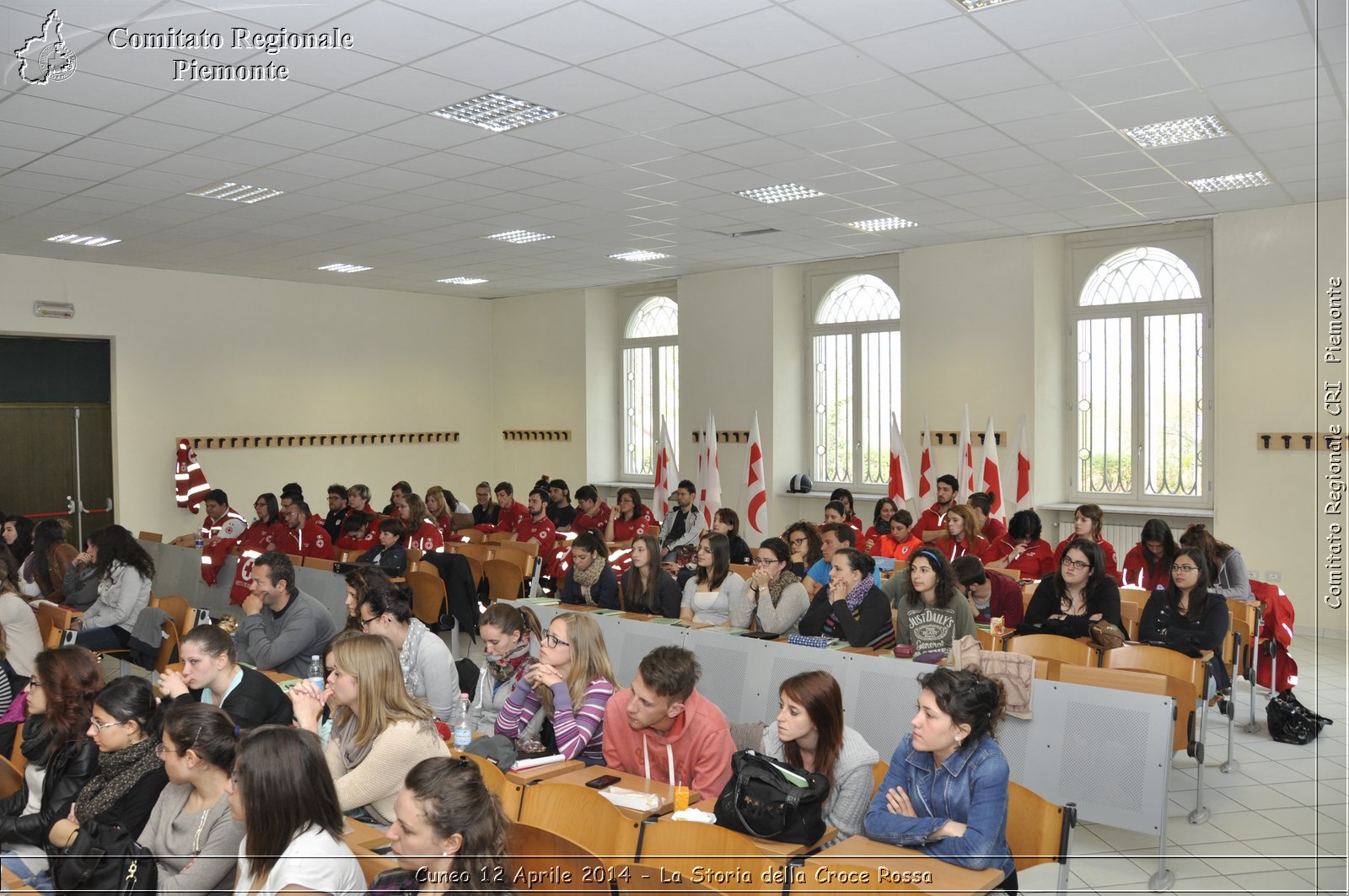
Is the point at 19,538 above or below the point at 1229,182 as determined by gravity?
below

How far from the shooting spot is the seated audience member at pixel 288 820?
2.61 metres

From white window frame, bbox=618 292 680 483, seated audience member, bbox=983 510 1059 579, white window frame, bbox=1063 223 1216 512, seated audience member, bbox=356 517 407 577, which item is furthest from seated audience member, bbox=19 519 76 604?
white window frame, bbox=1063 223 1216 512

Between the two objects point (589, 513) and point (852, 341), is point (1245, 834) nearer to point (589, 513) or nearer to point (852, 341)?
point (589, 513)

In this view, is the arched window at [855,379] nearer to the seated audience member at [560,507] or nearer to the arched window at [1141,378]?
the arched window at [1141,378]

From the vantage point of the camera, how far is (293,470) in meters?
13.6

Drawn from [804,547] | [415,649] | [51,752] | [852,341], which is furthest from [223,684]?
[852,341]

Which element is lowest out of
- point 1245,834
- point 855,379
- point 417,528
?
point 1245,834

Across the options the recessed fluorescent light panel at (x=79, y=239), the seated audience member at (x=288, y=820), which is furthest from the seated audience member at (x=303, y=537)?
the seated audience member at (x=288, y=820)

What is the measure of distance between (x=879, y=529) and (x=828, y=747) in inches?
250

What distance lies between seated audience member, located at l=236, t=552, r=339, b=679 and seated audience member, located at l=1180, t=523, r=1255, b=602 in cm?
589

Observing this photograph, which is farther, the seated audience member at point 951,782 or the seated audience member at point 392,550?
the seated audience member at point 392,550

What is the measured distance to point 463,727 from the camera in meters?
4.43

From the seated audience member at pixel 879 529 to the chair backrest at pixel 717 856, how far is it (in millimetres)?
6484

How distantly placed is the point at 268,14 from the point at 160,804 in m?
3.45
